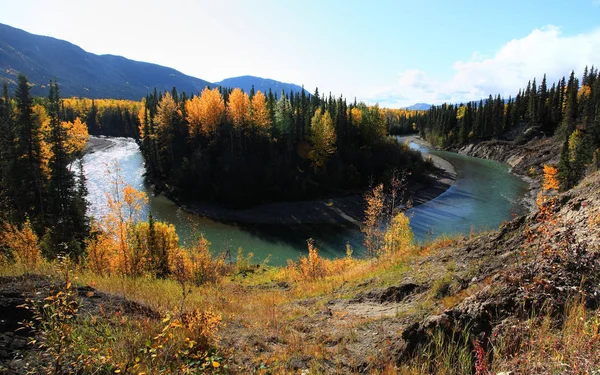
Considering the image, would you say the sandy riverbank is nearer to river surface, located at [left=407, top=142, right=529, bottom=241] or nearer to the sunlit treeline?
the sunlit treeline

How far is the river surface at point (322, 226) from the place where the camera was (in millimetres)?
41500

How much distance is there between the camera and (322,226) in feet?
161

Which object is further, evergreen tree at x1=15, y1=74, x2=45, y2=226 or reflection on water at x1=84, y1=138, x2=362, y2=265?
reflection on water at x1=84, y1=138, x2=362, y2=265

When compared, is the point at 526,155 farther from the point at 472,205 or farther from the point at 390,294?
the point at 390,294

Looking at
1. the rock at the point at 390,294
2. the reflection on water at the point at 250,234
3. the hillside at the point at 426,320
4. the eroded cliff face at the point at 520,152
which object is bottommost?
the reflection on water at the point at 250,234

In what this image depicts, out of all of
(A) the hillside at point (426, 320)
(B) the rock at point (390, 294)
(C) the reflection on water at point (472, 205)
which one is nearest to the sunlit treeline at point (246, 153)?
(C) the reflection on water at point (472, 205)

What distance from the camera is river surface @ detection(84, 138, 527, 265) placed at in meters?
41.5

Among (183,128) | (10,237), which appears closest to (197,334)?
(10,237)

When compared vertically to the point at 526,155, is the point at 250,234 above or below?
below

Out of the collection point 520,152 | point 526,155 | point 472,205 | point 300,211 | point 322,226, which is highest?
point 520,152

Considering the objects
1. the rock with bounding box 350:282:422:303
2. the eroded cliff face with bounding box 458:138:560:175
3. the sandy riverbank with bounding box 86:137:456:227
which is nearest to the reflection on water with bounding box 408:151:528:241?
the sandy riverbank with bounding box 86:137:456:227

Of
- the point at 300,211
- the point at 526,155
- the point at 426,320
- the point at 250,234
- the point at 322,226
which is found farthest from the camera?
the point at 526,155

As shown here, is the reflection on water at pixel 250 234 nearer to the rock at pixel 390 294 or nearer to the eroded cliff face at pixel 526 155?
the rock at pixel 390 294

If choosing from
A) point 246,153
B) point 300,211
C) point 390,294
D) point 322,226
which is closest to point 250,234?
point 300,211
